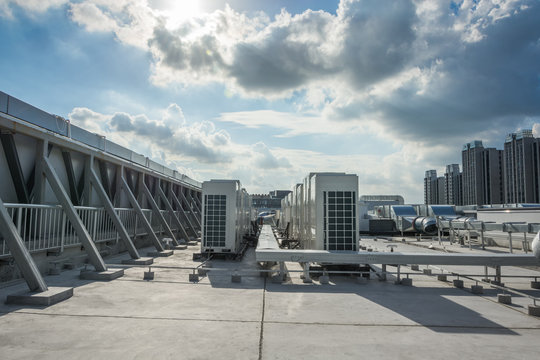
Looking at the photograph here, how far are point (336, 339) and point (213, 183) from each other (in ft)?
35.3

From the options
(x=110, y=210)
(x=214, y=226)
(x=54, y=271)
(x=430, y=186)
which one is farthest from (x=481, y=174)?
(x=54, y=271)

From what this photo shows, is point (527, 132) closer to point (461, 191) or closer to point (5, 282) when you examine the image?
point (461, 191)

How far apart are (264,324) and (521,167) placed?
261ft

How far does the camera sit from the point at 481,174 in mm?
79438

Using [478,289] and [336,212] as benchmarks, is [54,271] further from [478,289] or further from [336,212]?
[478,289]

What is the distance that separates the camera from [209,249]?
14.8m

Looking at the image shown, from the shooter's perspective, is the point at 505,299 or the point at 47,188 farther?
the point at 47,188

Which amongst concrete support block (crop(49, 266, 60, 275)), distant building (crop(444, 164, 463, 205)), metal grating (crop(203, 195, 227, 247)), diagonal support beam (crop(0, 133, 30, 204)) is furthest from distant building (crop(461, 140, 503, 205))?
diagonal support beam (crop(0, 133, 30, 204))

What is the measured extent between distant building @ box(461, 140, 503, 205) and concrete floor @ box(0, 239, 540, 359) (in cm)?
8259

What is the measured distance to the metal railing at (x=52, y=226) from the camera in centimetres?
905

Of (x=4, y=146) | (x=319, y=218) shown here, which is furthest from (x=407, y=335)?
(x=4, y=146)

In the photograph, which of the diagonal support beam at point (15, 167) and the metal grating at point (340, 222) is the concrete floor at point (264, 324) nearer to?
the metal grating at point (340, 222)

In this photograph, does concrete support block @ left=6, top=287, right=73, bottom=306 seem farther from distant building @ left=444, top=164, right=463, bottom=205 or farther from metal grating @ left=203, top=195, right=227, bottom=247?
distant building @ left=444, top=164, right=463, bottom=205

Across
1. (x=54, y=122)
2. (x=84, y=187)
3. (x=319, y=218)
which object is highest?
(x=54, y=122)
